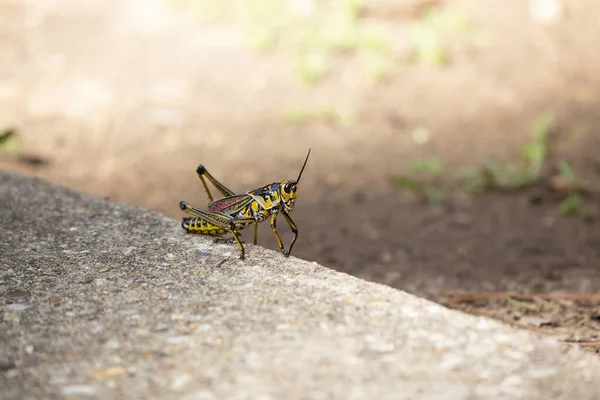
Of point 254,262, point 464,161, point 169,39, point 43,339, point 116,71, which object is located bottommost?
point 43,339

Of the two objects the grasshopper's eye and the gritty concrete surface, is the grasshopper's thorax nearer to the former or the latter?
the grasshopper's eye

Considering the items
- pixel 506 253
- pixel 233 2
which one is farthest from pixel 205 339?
pixel 233 2

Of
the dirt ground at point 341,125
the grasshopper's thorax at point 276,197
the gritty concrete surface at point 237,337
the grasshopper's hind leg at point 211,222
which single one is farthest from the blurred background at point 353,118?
the gritty concrete surface at point 237,337

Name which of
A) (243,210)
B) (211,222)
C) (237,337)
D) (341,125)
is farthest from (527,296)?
(341,125)

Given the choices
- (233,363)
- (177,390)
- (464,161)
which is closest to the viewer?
(177,390)

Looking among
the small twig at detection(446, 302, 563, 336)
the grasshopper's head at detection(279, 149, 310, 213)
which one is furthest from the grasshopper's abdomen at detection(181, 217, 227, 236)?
the small twig at detection(446, 302, 563, 336)

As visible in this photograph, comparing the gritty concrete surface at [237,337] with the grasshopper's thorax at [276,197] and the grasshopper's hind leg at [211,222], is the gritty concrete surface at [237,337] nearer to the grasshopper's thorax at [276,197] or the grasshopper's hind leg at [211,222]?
the grasshopper's hind leg at [211,222]

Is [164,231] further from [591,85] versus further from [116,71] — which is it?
[591,85]

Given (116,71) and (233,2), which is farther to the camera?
(233,2)
